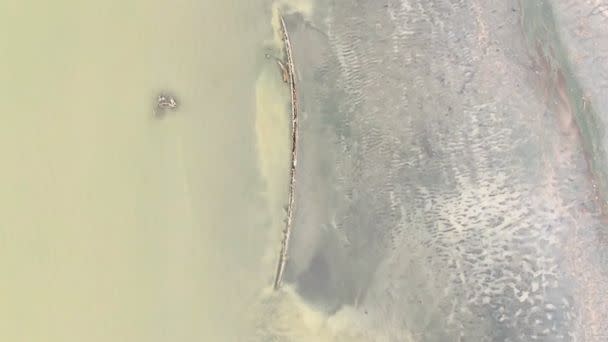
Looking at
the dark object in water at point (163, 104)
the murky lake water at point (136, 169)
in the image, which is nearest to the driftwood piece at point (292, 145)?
the murky lake water at point (136, 169)

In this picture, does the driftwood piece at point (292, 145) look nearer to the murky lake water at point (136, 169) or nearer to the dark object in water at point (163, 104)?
the murky lake water at point (136, 169)

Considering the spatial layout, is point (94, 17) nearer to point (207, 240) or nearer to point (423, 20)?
point (207, 240)

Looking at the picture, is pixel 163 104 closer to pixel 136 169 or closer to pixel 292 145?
pixel 136 169

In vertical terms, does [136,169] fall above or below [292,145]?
below

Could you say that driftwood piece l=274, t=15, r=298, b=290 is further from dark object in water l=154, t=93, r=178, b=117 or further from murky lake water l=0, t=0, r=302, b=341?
dark object in water l=154, t=93, r=178, b=117

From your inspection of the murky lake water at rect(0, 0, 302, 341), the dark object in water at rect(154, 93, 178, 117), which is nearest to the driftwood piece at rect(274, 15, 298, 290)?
the murky lake water at rect(0, 0, 302, 341)

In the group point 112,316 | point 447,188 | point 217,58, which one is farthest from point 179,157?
point 447,188

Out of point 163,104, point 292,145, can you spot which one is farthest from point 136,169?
point 292,145
